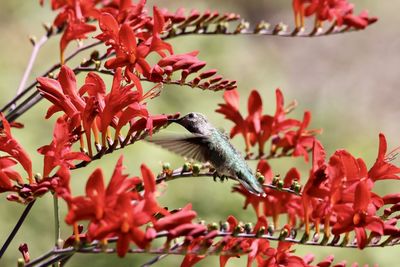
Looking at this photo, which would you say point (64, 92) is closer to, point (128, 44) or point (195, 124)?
point (128, 44)

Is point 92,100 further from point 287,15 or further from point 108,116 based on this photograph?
point 287,15

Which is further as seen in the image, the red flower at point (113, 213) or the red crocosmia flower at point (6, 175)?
the red crocosmia flower at point (6, 175)

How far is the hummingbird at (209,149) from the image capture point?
2.41 meters

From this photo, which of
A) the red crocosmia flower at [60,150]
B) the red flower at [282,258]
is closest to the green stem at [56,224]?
the red crocosmia flower at [60,150]

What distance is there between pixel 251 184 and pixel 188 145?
0.26 meters

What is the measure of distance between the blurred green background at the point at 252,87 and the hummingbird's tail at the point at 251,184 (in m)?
2.09

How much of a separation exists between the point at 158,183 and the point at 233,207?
2937 mm

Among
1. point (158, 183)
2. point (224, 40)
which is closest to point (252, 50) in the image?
point (224, 40)

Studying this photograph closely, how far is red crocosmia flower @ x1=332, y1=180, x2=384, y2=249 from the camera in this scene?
197 cm

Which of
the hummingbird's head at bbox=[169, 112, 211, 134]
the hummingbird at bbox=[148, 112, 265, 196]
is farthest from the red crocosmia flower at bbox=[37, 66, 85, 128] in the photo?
the hummingbird's head at bbox=[169, 112, 211, 134]

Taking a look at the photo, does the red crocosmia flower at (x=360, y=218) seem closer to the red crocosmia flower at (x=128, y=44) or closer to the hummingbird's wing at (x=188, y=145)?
the hummingbird's wing at (x=188, y=145)

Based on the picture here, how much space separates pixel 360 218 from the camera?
198cm

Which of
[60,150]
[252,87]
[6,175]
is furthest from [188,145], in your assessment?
[252,87]

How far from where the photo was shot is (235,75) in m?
6.90
